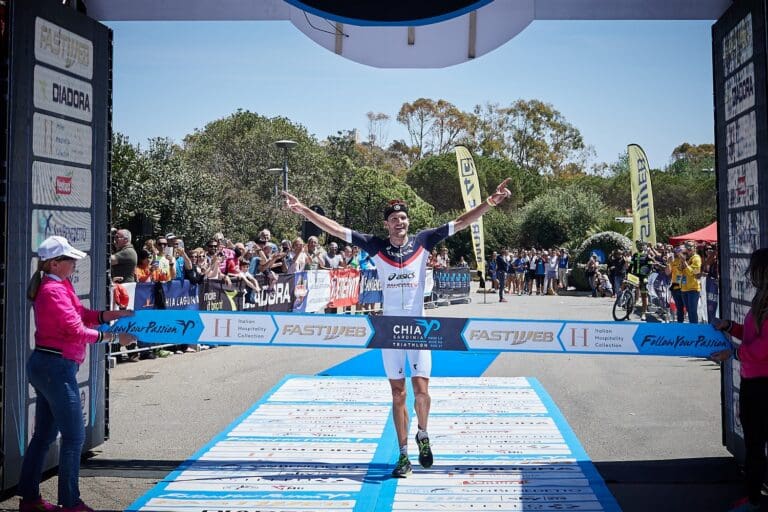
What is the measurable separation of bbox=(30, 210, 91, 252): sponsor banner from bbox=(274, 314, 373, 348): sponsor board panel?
2051mm

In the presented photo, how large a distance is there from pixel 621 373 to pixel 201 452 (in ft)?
25.2

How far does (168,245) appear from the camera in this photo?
14.5 meters

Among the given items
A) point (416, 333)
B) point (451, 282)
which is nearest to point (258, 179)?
point (451, 282)

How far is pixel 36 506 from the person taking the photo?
5.37 m

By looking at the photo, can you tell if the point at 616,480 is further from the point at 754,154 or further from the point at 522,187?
the point at 522,187

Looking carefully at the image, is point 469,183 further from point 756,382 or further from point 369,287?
point 756,382

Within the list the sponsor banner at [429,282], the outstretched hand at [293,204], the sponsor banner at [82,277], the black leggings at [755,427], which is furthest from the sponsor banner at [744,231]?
the sponsor banner at [429,282]

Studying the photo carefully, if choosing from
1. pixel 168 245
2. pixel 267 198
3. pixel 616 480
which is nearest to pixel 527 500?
pixel 616 480

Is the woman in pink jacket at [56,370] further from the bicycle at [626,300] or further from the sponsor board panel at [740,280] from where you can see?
the bicycle at [626,300]

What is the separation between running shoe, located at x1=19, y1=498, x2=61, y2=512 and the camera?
5.35 meters

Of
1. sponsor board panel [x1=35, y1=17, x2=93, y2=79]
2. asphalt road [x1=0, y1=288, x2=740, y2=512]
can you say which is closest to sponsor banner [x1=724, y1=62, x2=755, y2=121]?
asphalt road [x1=0, y1=288, x2=740, y2=512]

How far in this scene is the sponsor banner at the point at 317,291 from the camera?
18.8 m

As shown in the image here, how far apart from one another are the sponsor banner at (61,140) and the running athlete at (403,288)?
1966 millimetres

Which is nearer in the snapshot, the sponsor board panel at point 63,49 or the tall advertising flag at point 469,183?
the sponsor board panel at point 63,49
